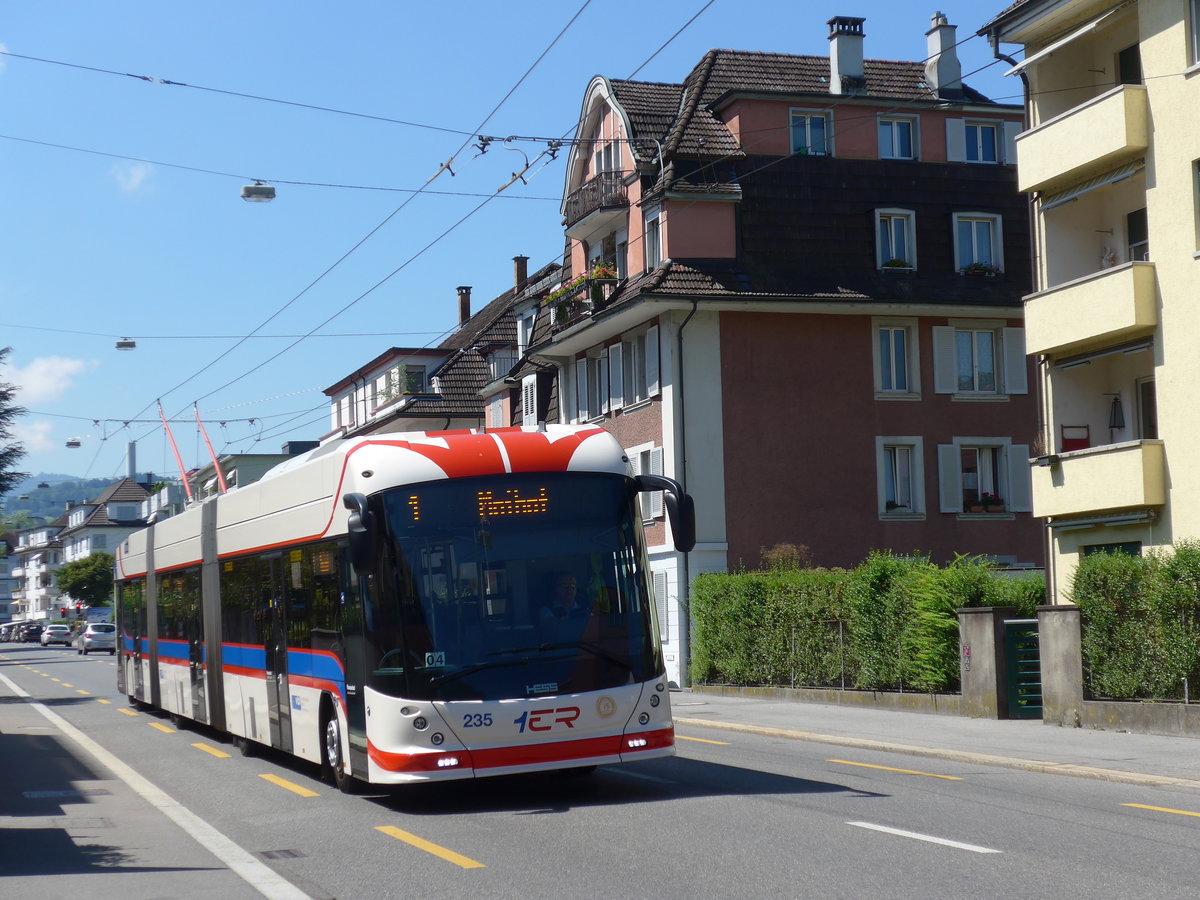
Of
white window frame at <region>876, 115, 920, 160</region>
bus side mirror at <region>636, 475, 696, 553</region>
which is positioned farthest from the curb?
white window frame at <region>876, 115, 920, 160</region>

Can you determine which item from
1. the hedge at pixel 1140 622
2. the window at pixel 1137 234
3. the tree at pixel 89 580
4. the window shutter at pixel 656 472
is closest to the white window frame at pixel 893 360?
the window shutter at pixel 656 472

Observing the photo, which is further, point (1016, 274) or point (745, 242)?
point (1016, 274)

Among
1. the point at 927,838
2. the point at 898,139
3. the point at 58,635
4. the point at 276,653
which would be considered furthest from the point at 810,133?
the point at 58,635

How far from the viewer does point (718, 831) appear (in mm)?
10984

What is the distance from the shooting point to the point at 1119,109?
26906mm

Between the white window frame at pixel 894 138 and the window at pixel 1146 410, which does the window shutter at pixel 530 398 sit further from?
the window at pixel 1146 410

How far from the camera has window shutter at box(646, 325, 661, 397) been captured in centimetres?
3969

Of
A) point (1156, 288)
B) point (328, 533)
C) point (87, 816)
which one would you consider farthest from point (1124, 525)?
point (87, 816)

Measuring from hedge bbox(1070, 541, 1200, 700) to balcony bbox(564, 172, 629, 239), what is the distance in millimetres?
23075

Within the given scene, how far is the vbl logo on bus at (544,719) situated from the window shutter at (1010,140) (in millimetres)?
33998

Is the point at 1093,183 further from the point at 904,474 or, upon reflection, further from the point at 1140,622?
the point at 904,474

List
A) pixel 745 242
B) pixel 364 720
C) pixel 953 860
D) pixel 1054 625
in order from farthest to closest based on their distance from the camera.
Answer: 1. pixel 745 242
2. pixel 1054 625
3. pixel 364 720
4. pixel 953 860

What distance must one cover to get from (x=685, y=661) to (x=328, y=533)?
76.5 feet

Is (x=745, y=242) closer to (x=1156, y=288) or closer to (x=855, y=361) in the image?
(x=855, y=361)
